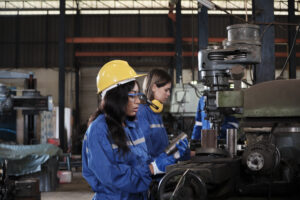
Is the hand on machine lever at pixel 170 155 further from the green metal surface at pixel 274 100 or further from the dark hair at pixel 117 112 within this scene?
the green metal surface at pixel 274 100

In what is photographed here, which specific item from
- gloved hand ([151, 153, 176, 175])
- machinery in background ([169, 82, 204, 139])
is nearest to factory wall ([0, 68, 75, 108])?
machinery in background ([169, 82, 204, 139])

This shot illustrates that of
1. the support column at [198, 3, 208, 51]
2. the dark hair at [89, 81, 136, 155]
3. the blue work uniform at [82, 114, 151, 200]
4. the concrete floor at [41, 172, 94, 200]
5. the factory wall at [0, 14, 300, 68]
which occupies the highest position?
the factory wall at [0, 14, 300, 68]

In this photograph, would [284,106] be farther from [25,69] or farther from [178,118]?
[25,69]

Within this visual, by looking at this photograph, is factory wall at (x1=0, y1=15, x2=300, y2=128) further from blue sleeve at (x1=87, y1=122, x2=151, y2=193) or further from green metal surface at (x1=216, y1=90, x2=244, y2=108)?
blue sleeve at (x1=87, y1=122, x2=151, y2=193)

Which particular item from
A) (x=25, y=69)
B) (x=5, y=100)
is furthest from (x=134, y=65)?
(x=5, y=100)

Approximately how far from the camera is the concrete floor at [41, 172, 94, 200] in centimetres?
638

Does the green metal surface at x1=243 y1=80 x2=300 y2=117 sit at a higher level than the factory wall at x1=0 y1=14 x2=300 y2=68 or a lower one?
lower

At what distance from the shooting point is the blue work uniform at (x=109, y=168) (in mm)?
1718

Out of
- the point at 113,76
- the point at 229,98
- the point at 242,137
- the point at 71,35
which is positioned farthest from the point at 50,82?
the point at 113,76

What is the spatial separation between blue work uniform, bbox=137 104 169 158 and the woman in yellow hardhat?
2.39 ft

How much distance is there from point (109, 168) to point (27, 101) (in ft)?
19.0

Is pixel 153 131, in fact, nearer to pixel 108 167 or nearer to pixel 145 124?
pixel 145 124

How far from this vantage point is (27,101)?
7160mm

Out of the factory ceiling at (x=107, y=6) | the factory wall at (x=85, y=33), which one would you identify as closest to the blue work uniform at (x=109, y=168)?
the factory wall at (x=85, y=33)
